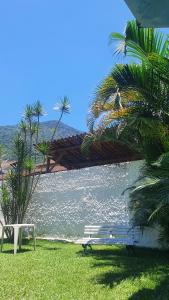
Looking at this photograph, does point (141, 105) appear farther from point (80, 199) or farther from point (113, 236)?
point (80, 199)

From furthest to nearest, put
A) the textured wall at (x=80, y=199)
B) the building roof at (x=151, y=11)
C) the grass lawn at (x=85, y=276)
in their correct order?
the textured wall at (x=80, y=199) < the grass lawn at (x=85, y=276) < the building roof at (x=151, y=11)

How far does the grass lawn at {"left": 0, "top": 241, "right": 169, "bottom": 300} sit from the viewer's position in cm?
625

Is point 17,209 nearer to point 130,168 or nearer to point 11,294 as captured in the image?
point 130,168

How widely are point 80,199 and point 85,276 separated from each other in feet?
20.4

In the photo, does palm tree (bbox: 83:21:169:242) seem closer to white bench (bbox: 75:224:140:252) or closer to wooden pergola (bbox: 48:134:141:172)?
white bench (bbox: 75:224:140:252)

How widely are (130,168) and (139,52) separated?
4.17 metres

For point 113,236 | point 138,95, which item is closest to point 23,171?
point 113,236

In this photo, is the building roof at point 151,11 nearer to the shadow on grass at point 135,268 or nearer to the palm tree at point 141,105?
the shadow on grass at point 135,268

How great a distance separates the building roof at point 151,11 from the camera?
1.93 m

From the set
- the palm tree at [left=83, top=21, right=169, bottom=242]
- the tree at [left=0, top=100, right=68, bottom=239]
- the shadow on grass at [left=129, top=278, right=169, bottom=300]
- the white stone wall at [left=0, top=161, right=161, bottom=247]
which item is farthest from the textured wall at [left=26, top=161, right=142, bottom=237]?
the shadow on grass at [left=129, top=278, right=169, bottom=300]

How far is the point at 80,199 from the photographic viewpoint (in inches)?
528

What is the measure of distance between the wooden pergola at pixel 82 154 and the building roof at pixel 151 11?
1067 cm

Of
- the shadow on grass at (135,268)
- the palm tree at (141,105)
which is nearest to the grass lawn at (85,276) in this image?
the shadow on grass at (135,268)

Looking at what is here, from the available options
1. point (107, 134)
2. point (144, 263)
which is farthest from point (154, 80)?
point (144, 263)
